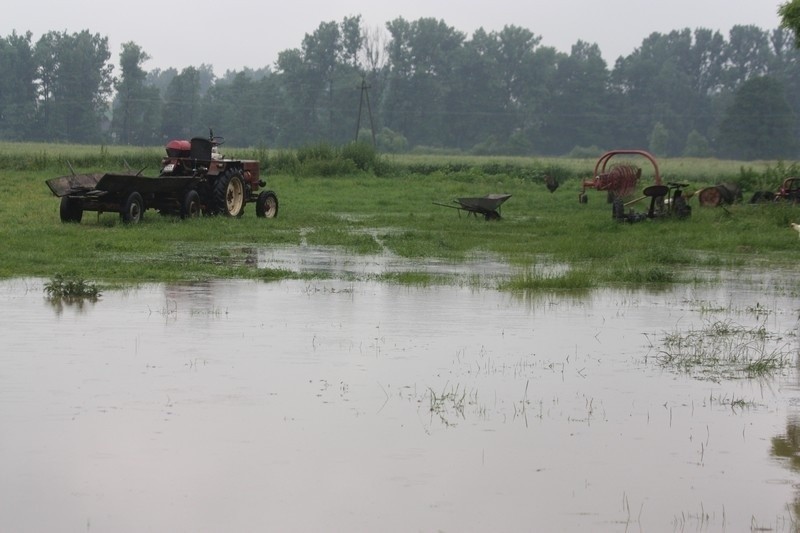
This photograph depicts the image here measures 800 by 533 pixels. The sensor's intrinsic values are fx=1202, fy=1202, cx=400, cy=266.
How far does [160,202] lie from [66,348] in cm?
1452

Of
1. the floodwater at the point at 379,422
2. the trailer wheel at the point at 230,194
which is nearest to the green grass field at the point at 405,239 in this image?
the trailer wheel at the point at 230,194

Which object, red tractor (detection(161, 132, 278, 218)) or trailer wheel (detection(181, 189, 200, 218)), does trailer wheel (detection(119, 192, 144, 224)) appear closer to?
trailer wheel (detection(181, 189, 200, 218))

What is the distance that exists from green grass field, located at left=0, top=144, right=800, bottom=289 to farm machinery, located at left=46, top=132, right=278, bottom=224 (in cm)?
37

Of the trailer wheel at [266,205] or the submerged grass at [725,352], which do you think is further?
the trailer wheel at [266,205]

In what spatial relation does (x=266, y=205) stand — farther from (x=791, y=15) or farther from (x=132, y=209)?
(x=791, y=15)

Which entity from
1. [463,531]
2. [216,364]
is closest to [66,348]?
[216,364]

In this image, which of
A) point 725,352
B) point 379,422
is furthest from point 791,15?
point 379,422

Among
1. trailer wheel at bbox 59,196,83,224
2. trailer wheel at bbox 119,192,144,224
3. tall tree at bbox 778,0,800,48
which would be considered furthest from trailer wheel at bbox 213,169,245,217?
tall tree at bbox 778,0,800,48

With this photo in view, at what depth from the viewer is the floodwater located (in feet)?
21.2

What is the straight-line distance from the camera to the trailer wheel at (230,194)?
26641mm

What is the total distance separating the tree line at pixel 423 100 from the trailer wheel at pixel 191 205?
82.6 metres

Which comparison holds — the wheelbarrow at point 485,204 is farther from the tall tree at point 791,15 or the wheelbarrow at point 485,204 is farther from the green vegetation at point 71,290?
the green vegetation at point 71,290

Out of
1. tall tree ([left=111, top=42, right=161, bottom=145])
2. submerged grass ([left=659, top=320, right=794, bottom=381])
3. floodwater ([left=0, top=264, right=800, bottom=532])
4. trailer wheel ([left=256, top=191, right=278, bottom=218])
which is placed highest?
tall tree ([left=111, top=42, right=161, bottom=145])

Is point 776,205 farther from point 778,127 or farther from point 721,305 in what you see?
point 778,127
